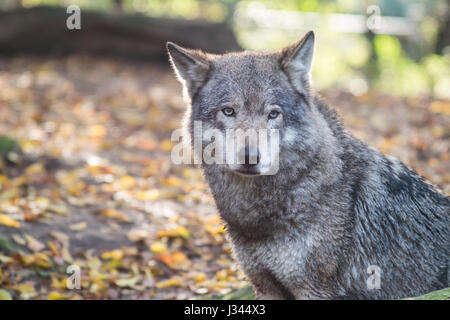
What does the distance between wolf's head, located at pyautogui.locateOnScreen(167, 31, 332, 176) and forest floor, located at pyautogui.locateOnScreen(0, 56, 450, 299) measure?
2.20 feet

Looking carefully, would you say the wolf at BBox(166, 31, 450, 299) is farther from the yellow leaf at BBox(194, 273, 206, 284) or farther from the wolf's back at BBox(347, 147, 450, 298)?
the yellow leaf at BBox(194, 273, 206, 284)

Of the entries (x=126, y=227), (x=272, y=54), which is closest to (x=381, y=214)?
(x=272, y=54)

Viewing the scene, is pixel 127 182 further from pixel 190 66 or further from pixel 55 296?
pixel 190 66

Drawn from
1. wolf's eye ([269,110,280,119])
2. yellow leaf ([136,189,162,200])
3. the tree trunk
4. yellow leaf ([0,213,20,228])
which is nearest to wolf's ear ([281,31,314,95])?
wolf's eye ([269,110,280,119])

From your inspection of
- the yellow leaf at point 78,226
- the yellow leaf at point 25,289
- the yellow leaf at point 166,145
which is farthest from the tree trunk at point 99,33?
the yellow leaf at point 25,289

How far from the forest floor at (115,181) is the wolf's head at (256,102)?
26.4 inches

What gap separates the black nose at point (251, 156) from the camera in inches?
152

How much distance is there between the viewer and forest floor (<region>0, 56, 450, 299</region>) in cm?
573

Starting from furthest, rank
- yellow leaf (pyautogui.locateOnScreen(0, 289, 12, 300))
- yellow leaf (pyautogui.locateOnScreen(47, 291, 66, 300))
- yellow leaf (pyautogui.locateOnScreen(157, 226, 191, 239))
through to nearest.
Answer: yellow leaf (pyautogui.locateOnScreen(157, 226, 191, 239))
yellow leaf (pyautogui.locateOnScreen(47, 291, 66, 300))
yellow leaf (pyautogui.locateOnScreen(0, 289, 12, 300))

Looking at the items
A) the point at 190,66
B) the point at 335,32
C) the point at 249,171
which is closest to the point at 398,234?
the point at 249,171

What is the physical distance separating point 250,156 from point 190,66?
107 cm

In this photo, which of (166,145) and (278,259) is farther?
(166,145)

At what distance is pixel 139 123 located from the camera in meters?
10.5
